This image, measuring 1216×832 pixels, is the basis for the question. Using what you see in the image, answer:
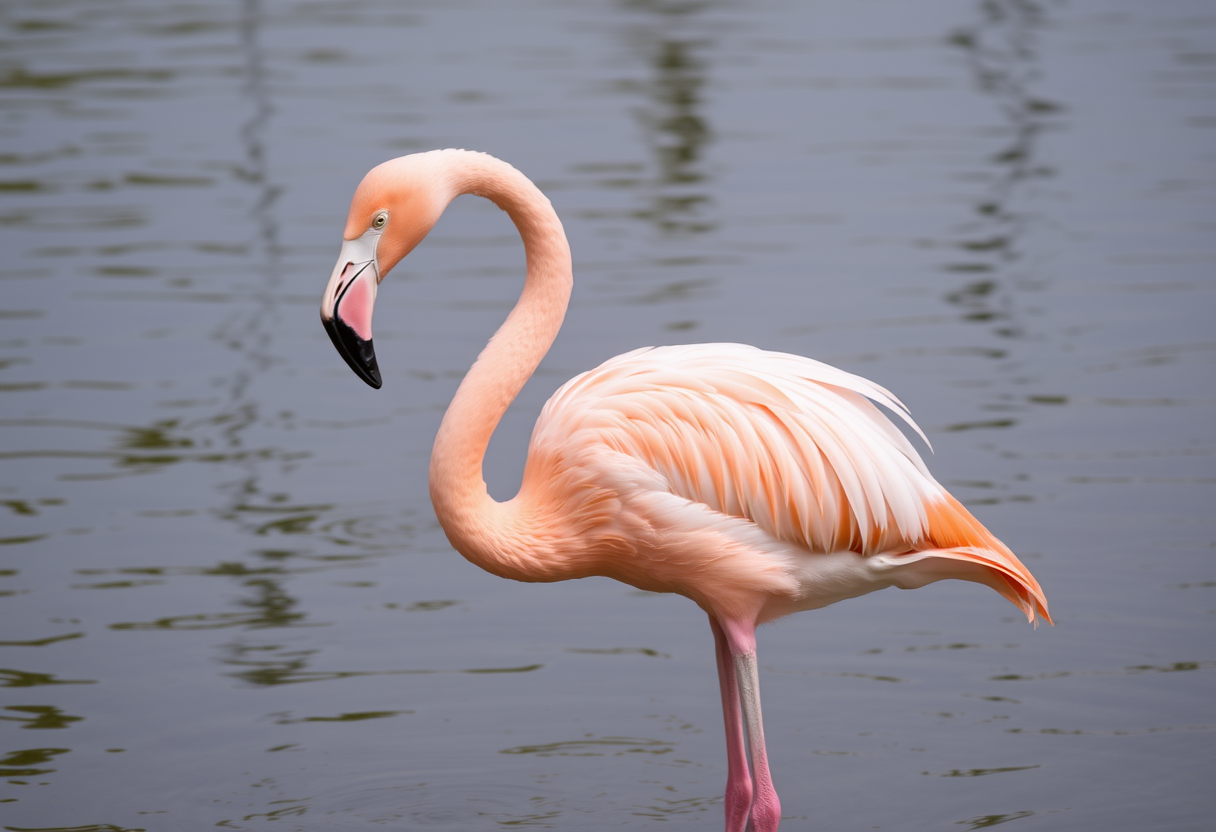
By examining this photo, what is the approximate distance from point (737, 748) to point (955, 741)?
2.98ft

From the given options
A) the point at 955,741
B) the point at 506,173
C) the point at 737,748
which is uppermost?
the point at 506,173

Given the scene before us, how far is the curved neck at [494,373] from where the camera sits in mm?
3793

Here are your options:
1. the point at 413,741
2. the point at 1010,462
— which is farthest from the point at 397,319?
the point at 413,741

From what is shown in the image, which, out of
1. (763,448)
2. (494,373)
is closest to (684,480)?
(763,448)

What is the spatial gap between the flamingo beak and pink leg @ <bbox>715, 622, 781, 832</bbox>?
1120 mm

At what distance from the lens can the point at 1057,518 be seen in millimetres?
6062

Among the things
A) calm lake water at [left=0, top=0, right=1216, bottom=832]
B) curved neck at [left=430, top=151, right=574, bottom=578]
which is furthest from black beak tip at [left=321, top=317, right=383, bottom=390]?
calm lake water at [left=0, top=0, right=1216, bottom=832]

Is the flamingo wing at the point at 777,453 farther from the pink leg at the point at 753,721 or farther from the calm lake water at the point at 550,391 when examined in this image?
the calm lake water at the point at 550,391

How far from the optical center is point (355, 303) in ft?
12.0

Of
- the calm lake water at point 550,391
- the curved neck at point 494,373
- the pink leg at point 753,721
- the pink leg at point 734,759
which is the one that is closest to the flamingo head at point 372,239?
the curved neck at point 494,373

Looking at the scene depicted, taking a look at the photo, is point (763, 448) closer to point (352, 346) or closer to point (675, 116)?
point (352, 346)

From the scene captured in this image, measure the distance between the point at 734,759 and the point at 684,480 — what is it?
763 millimetres

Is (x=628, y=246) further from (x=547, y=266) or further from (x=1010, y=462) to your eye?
(x=547, y=266)

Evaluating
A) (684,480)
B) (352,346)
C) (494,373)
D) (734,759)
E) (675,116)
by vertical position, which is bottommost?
(734,759)
